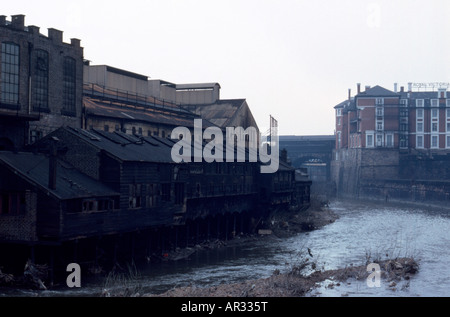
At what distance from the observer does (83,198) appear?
3228cm

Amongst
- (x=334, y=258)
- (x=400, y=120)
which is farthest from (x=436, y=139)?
(x=334, y=258)

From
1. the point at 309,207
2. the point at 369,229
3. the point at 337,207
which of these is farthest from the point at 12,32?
the point at 337,207

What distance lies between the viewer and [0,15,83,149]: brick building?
40.2 m

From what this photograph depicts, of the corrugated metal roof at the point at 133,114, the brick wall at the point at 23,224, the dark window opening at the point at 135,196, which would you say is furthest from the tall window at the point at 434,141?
the brick wall at the point at 23,224

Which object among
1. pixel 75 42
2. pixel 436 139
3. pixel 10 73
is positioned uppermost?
pixel 75 42

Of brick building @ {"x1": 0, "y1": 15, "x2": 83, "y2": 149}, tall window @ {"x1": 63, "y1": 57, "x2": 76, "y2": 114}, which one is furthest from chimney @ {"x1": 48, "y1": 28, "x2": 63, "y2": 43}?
tall window @ {"x1": 63, "y1": 57, "x2": 76, "y2": 114}

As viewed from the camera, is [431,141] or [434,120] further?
[431,141]

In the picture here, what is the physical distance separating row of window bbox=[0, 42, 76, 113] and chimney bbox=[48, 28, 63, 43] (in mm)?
1369

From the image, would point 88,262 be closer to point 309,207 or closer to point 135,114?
point 135,114

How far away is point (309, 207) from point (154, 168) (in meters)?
36.9

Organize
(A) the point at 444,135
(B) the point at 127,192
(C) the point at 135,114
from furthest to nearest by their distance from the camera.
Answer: (A) the point at 444,135
(C) the point at 135,114
(B) the point at 127,192

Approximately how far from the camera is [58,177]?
108ft

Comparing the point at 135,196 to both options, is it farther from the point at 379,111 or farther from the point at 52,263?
the point at 379,111

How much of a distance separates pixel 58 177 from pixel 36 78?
13.0m
